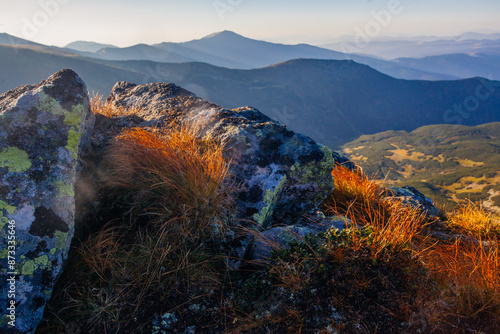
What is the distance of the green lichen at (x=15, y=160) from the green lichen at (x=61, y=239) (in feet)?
2.48

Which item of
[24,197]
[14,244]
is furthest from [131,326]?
[24,197]

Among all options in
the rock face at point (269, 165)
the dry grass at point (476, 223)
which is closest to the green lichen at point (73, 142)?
the rock face at point (269, 165)

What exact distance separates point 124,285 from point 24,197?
1.34 m

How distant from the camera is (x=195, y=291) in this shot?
261cm

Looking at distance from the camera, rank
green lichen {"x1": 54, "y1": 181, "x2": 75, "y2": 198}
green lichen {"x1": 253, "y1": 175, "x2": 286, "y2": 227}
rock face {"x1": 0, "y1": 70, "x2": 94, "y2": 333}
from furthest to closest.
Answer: green lichen {"x1": 253, "y1": 175, "x2": 286, "y2": 227}, green lichen {"x1": 54, "y1": 181, "x2": 75, "y2": 198}, rock face {"x1": 0, "y1": 70, "x2": 94, "y2": 333}

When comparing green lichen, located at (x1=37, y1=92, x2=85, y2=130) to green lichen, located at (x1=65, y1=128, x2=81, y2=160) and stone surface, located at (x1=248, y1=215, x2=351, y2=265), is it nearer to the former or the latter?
green lichen, located at (x1=65, y1=128, x2=81, y2=160)

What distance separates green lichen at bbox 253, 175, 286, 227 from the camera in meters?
3.68

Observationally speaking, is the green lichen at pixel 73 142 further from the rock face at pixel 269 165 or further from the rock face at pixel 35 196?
the rock face at pixel 269 165

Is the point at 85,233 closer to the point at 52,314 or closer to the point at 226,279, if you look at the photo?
the point at 52,314

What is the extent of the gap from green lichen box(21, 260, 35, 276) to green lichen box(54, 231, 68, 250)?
231 millimetres

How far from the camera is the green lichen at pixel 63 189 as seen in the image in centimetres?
273

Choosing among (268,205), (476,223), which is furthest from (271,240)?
(476,223)

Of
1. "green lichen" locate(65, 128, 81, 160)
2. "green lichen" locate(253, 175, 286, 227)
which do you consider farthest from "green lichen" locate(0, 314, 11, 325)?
"green lichen" locate(253, 175, 286, 227)

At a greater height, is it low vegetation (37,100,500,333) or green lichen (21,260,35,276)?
green lichen (21,260,35,276)
